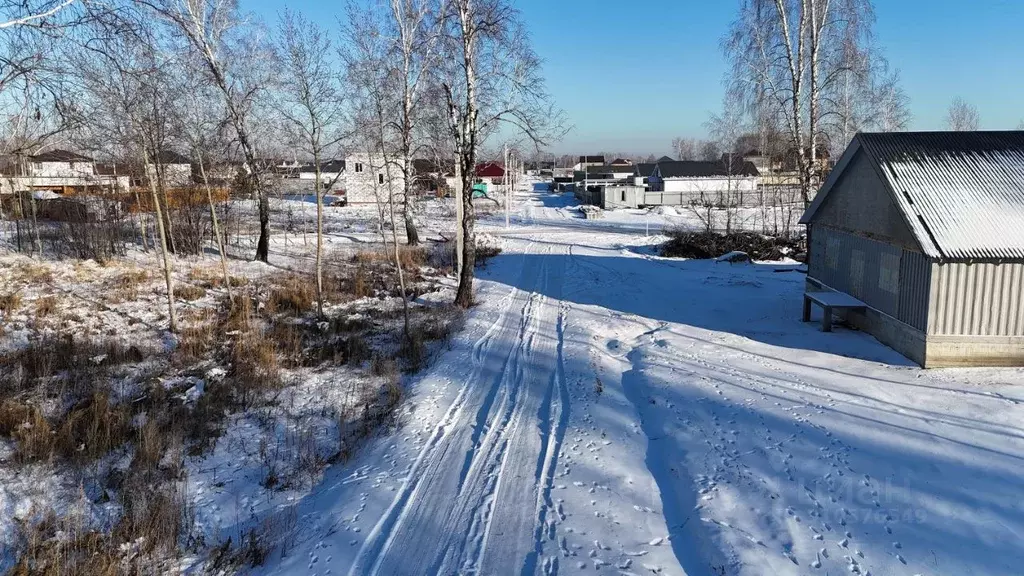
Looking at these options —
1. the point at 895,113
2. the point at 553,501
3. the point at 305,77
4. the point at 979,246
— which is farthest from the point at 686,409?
the point at 895,113

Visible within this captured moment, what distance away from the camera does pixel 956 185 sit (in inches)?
406


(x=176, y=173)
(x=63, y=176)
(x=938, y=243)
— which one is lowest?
(x=938, y=243)

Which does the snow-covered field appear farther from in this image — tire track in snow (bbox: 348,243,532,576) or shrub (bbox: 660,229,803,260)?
shrub (bbox: 660,229,803,260)

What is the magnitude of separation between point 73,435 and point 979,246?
12.1 meters

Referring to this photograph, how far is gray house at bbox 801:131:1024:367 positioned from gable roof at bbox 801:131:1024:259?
16mm

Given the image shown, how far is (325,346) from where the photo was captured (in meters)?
11.1

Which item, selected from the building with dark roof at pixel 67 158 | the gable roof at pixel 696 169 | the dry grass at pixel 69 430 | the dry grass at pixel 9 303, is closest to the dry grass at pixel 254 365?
the dry grass at pixel 69 430

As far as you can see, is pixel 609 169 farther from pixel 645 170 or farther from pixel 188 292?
pixel 188 292

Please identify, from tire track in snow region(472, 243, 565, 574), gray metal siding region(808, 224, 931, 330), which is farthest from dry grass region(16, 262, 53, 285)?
gray metal siding region(808, 224, 931, 330)

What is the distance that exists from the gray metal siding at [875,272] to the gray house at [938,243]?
0.02 m

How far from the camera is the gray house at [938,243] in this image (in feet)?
30.6

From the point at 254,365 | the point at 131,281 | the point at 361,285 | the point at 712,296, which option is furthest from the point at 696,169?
the point at 254,365

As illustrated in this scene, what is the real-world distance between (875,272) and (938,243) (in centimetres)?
195

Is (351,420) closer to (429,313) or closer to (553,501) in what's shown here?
(553,501)
